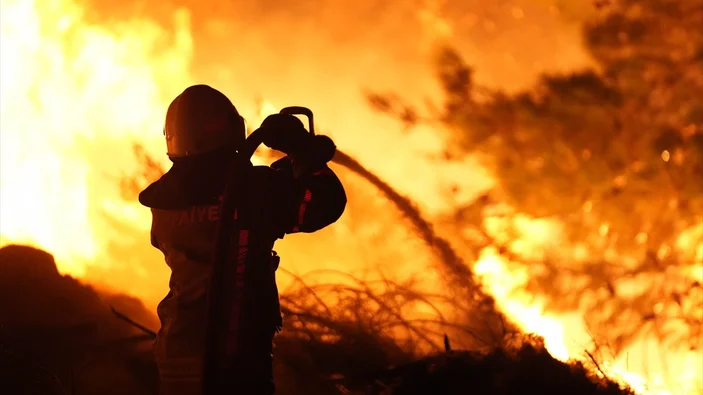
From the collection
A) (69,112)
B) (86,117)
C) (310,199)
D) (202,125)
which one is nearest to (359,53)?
(86,117)

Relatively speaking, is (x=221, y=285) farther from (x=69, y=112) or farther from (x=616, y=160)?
(x=69, y=112)

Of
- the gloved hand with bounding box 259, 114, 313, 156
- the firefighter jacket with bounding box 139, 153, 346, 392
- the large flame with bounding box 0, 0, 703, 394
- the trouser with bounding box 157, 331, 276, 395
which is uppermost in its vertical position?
the large flame with bounding box 0, 0, 703, 394

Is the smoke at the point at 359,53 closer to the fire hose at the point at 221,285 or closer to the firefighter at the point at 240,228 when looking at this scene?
the firefighter at the point at 240,228

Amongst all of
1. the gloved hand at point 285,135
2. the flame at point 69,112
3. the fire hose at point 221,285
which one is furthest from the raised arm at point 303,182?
the flame at point 69,112

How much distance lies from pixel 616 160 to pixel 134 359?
3.61 m

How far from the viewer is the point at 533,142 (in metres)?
4.44

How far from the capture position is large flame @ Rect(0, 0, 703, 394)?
246 inches

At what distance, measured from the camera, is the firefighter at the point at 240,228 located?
2.65 meters

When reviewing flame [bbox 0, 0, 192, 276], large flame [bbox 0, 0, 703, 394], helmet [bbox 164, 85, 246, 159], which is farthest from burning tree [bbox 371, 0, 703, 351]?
flame [bbox 0, 0, 192, 276]

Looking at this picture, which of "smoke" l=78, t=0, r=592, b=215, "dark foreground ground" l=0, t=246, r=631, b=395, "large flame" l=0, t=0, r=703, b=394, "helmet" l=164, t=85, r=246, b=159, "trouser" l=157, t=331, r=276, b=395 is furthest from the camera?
"large flame" l=0, t=0, r=703, b=394

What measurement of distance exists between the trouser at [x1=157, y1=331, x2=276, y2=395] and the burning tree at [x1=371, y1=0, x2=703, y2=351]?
2.42 metres

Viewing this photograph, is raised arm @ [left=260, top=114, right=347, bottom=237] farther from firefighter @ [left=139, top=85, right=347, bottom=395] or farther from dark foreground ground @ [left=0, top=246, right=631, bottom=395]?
dark foreground ground @ [left=0, top=246, right=631, bottom=395]

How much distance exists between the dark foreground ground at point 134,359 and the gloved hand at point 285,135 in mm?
1610

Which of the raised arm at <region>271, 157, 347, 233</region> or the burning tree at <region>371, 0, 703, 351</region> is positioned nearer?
the raised arm at <region>271, 157, 347, 233</region>
